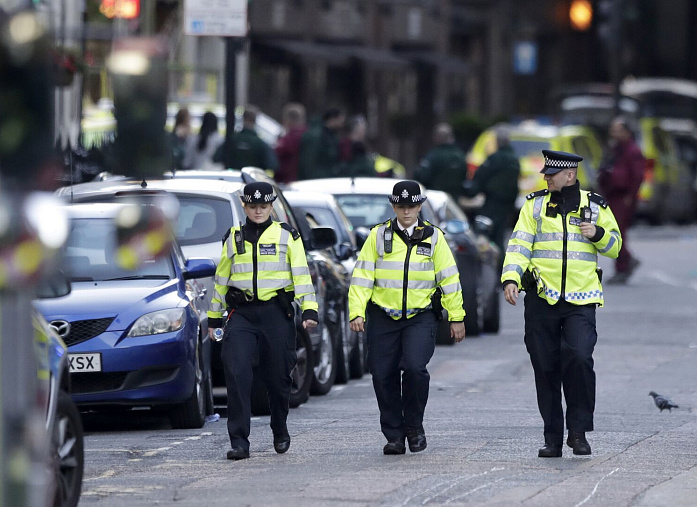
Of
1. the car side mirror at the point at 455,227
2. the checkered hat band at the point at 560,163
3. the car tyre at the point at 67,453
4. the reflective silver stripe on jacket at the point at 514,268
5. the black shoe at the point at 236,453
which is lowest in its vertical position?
the black shoe at the point at 236,453

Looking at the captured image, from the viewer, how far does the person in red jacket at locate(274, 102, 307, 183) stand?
24.4m

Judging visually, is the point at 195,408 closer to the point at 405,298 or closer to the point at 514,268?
the point at 405,298

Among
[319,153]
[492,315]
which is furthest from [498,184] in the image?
[492,315]

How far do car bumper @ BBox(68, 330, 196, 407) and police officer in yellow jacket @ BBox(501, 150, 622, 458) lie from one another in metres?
2.29

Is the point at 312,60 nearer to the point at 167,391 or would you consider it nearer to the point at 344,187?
the point at 344,187

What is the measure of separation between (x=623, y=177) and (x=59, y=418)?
55.8 feet

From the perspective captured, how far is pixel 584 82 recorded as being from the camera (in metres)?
67.1

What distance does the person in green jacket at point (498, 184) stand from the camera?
2345 centimetres

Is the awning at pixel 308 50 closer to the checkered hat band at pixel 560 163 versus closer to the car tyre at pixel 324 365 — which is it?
the car tyre at pixel 324 365

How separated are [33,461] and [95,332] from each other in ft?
19.1

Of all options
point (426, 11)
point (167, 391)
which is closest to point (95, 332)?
point (167, 391)

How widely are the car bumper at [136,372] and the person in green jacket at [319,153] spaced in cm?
1079

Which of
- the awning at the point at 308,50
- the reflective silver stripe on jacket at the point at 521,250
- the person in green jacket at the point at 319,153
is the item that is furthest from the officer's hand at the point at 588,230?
the awning at the point at 308,50

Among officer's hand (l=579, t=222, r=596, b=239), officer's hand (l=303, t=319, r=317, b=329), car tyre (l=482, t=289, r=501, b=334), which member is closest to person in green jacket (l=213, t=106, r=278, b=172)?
car tyre (l=482, t=289, r=501, b=334)
